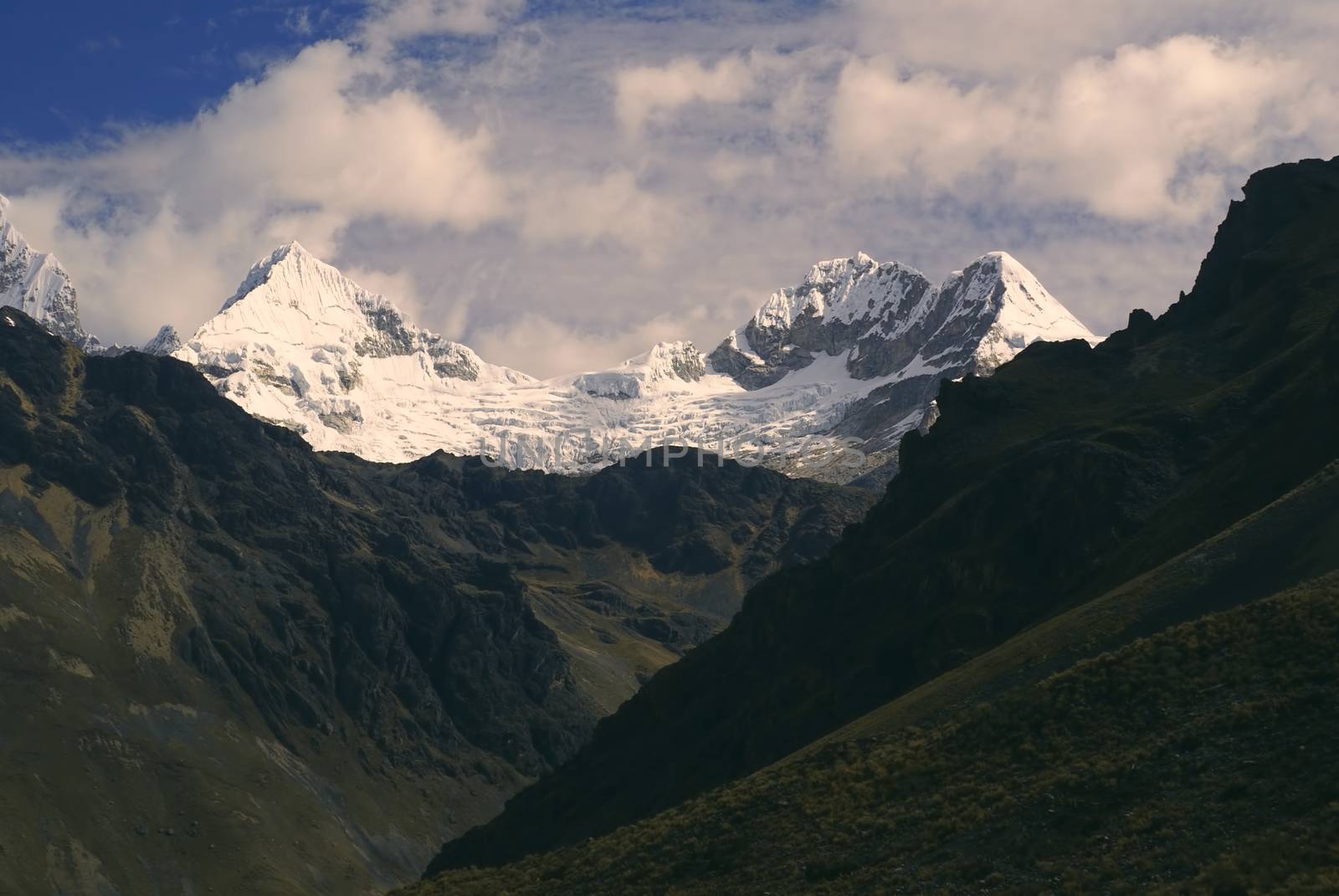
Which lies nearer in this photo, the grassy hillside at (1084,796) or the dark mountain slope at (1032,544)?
the grassy hillside at (1084,796)

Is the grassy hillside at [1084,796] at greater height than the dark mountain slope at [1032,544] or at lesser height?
lesser

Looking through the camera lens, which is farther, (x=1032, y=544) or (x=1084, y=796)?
(x=1032, y=544)

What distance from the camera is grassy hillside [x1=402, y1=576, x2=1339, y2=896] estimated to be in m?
70.8

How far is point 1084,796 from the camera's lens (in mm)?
80125

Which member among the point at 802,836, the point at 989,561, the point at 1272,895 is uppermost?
the point at 989,561

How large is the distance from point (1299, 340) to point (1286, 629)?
353ft

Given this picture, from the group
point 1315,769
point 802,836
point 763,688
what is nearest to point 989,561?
point 763,688

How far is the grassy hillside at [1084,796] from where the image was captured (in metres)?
70.8

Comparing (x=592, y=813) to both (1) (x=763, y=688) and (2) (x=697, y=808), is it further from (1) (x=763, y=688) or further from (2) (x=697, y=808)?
(2) (x=697, y=808)

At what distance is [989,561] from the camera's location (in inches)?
7057

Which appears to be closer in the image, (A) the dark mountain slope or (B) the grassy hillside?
(B) the grassy hillside

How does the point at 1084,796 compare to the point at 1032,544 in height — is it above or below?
below

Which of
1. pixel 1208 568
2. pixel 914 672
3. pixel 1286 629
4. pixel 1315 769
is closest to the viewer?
pixel 1315 769

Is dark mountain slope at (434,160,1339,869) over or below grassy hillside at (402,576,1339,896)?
over
